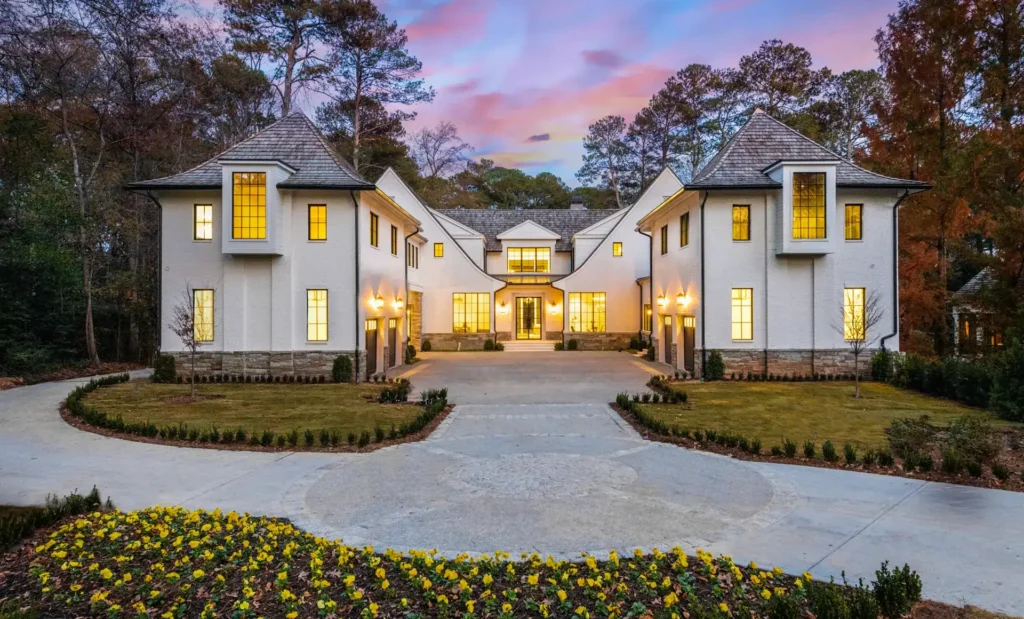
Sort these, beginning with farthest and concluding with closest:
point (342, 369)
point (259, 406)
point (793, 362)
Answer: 1. point (793, 362)
2. point (342, 369)
3. point (259, 406)

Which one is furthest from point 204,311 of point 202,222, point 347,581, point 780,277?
point 780,277

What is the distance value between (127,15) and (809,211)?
1593cm

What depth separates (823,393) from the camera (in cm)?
1309

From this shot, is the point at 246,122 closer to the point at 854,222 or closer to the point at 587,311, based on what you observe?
the point at 587,311

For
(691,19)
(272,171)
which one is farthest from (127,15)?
(691,19)

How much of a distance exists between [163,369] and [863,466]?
16.8m

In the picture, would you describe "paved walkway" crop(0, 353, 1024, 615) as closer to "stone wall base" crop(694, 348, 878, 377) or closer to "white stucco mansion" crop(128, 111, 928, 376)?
"white stucco mansion" crop(128, 111, 928, 376)

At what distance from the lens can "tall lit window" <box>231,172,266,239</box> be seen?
14.6 m

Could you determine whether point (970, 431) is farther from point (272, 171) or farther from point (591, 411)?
point (272, 171)

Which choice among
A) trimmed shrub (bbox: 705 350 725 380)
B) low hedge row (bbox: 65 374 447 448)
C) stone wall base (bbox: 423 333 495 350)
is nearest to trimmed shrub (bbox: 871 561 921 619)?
low hedge row (bbox: 65 374 447 448)

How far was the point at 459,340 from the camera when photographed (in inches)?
992

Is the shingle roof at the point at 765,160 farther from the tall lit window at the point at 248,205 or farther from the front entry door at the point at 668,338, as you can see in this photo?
the tall lit window at the point at 248,205

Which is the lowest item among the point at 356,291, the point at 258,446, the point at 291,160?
the point at 258,446

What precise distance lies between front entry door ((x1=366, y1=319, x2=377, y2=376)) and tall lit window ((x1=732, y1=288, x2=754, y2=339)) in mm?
11355
